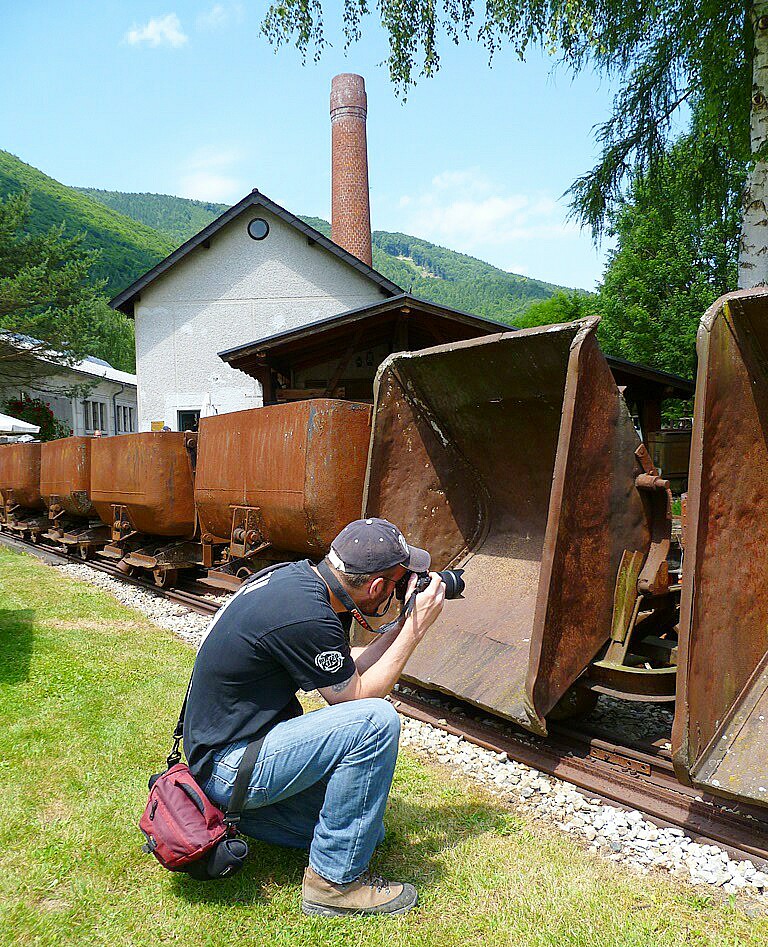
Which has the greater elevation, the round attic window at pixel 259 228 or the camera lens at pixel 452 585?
the round attic window at pixel 259 228

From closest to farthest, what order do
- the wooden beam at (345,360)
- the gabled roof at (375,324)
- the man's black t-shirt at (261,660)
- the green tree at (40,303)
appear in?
the man's black t-shirt at (261,660) < the gabled roof at (375,324) < the wooden beam at (345,360) < the green tree at (40,303)

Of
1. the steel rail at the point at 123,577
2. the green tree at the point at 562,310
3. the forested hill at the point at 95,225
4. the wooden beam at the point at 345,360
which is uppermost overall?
the forested hill at the point at 95,225

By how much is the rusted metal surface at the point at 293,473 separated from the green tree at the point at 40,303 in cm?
2381

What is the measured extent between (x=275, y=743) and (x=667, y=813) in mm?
1909

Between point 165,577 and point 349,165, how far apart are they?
20648mm

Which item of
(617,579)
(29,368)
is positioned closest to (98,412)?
(29,368)

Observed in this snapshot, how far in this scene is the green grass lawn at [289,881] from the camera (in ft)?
8.59

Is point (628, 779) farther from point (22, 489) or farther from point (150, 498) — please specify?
point (22, 489)

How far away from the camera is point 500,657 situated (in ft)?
14.6

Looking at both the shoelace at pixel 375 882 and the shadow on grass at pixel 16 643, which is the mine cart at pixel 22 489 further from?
the shoelace at pixel 375 882

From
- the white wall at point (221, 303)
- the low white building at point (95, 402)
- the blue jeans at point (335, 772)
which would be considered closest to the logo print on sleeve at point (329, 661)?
the blue jeans at point (335, 772)

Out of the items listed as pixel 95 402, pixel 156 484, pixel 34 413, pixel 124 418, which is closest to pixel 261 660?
pixel 156 484

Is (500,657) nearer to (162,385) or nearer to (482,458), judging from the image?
(482,458)

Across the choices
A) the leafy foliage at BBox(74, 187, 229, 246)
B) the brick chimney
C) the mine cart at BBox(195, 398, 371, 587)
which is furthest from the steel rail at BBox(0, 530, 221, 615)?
the leafy foliage at BBox(74, 187, 229, 246)
